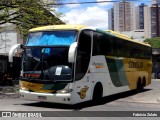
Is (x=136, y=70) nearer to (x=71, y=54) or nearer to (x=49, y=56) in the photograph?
(x=49, y=56)

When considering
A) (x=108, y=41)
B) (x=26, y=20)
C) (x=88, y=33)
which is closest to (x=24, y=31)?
(x=26, y=20)

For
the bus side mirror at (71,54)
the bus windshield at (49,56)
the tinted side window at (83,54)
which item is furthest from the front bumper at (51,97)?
the bus side mirror at (71,54)

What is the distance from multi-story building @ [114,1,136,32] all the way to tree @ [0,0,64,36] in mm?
23977

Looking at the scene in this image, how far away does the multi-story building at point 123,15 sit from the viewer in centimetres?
5479

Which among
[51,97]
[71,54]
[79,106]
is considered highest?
[71,54]

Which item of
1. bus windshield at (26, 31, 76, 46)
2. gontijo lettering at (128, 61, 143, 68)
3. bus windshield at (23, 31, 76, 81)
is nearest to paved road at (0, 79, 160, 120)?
bus windshield at (23, 31, 76, 81)

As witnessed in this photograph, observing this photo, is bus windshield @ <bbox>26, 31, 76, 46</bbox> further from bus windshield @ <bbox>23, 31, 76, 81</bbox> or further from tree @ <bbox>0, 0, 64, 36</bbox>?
tree @ <bbox>0, 0, 64, 36</bbox>

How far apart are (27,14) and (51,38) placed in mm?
10612

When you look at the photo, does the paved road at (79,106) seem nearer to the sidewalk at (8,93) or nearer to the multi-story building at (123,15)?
the sidewalk at (8,93)

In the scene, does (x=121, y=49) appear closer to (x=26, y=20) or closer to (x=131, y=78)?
(x=131, y=78)

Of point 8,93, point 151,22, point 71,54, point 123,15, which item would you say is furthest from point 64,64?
point 151,22

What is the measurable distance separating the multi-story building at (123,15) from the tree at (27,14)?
78.7 feet

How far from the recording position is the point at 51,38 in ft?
44.6

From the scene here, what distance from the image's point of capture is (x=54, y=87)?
507 inches
